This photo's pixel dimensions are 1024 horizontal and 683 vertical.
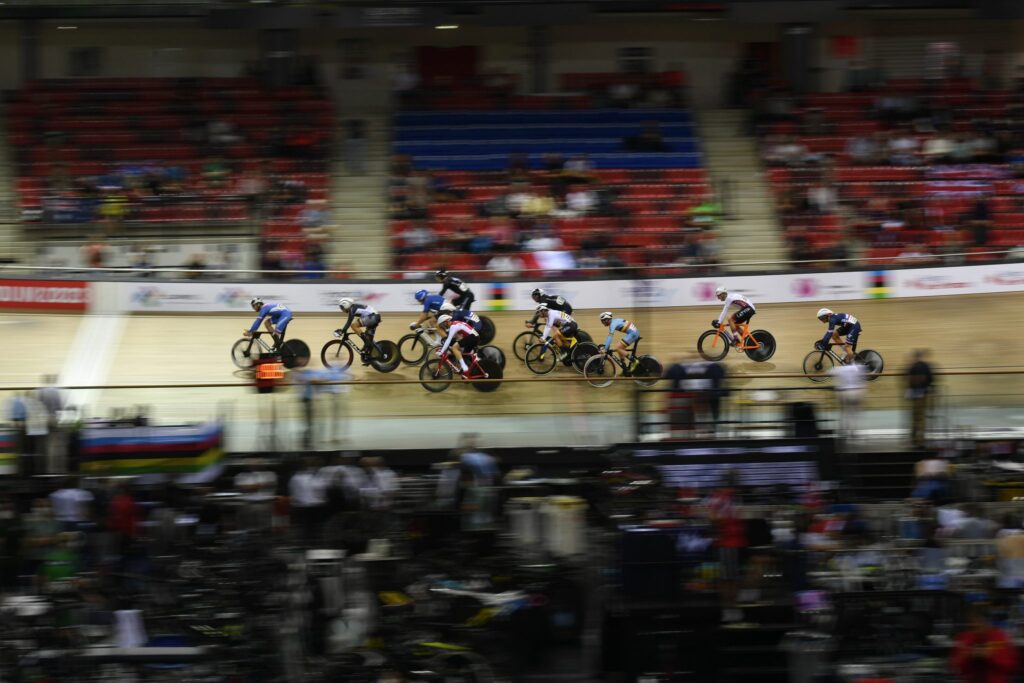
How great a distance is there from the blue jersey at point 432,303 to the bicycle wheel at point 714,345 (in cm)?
409

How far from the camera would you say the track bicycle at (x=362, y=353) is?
2033cm

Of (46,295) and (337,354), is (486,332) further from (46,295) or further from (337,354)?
(46,295)

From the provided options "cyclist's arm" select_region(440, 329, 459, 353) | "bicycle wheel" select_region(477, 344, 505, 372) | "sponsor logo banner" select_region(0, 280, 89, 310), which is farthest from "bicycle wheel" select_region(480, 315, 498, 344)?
"sponsor logo banner" select_region(0, 280, 89, 310)

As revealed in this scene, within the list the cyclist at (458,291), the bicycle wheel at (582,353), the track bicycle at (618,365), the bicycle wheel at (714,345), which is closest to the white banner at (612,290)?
the bicycle wheel at (714,345)

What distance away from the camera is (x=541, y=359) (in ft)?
67.1

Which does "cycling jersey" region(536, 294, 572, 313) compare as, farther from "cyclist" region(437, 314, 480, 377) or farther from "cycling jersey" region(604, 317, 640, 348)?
"cyclist" region(437, 314, 480, 377)

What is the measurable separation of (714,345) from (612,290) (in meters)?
3.00

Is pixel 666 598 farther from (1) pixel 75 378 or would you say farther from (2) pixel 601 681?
(1) pixel 75 378

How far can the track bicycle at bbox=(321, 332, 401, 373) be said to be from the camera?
20328 mm

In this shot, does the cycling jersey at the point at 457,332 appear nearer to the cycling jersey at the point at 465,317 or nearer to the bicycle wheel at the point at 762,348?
the cycling jersey at the point at 465,317

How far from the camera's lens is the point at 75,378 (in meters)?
21.7

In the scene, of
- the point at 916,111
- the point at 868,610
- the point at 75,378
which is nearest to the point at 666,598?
the point at 868,610

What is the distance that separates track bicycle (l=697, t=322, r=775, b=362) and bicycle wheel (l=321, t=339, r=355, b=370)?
17.4 ft

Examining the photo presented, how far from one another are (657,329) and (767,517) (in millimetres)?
10314
